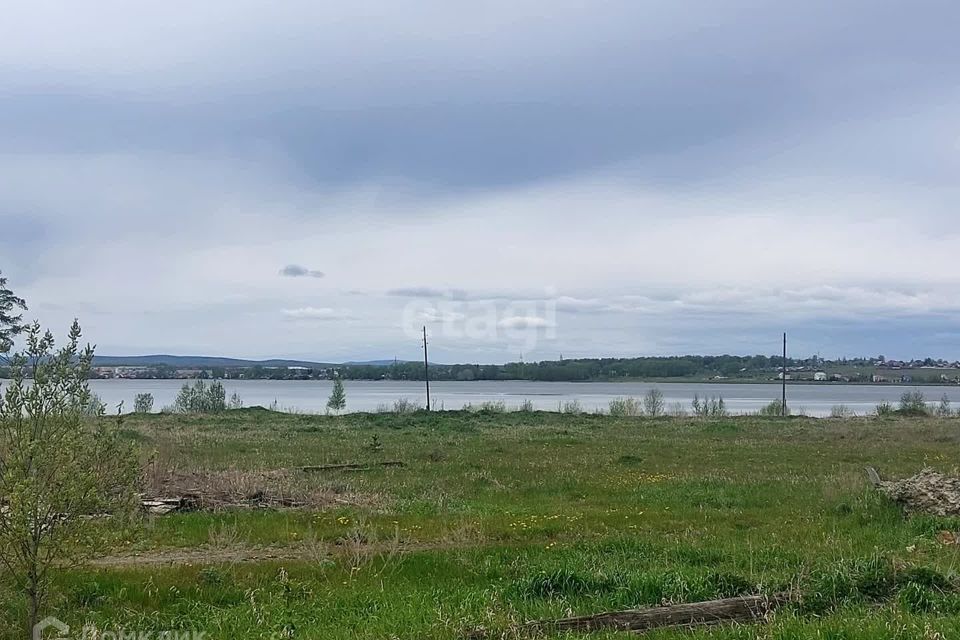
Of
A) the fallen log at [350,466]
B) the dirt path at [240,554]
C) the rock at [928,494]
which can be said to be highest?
the rock at [928,494]

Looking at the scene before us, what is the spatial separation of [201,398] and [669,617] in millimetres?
63917

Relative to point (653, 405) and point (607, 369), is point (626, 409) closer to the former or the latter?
point (653, 405)

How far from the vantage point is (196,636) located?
21.4 feet

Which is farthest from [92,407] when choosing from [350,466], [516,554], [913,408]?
[913,408]

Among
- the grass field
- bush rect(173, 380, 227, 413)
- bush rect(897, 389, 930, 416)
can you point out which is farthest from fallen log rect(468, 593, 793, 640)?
bush rect(897, 389, 930, 416)

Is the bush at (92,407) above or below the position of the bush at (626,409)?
above

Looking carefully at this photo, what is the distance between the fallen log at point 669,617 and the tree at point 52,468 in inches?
132

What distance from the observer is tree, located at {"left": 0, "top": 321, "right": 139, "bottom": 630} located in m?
6.07

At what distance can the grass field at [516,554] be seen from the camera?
6.96 m

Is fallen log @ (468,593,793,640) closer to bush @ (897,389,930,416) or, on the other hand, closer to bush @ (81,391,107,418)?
bush @ (81,391,107,418)

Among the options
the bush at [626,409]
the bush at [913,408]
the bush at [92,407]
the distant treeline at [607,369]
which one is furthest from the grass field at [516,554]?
the distant treeline at [607,369]

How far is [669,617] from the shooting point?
6.60 metres

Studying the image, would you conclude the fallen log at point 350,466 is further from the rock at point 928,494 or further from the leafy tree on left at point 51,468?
the leafy tree on left at point 51,468

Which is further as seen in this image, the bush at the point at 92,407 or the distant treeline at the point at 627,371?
the distant treeline at the point at 627,371
